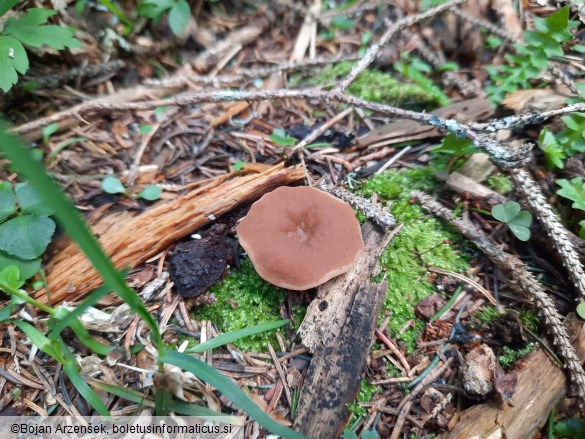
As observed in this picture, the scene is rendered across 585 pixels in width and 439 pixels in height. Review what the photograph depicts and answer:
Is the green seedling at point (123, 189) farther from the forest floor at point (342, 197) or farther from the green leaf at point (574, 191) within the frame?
the green leaf at point (574, 191)

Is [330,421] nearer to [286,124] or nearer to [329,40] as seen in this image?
[286,124]

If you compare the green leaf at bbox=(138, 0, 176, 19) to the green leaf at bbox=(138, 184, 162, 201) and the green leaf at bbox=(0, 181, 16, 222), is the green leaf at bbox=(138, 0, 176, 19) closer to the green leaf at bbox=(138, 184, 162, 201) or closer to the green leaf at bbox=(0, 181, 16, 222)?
the green leaf at bbox=(138, 184, 162, 201)

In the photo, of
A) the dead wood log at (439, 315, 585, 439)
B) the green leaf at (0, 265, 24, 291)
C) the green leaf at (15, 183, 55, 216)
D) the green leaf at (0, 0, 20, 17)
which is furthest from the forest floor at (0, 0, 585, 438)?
the green leaf at (0, 0, 20, 17)

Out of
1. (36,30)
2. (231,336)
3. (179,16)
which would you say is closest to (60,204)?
(231,336)

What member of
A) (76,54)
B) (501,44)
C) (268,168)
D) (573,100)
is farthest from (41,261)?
(501,44)

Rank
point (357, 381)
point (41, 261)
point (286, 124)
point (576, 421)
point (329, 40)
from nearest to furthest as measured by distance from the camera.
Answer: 1. point (576, 421)
2. point (357, 381)
3. point (41, 261)
4. point (286, 124)
5. point (329, 40)

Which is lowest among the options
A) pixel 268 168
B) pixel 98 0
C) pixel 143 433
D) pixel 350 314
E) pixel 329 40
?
pixel 143 433

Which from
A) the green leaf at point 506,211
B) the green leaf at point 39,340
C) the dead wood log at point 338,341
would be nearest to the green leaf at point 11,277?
the green leaf at point 39,340
